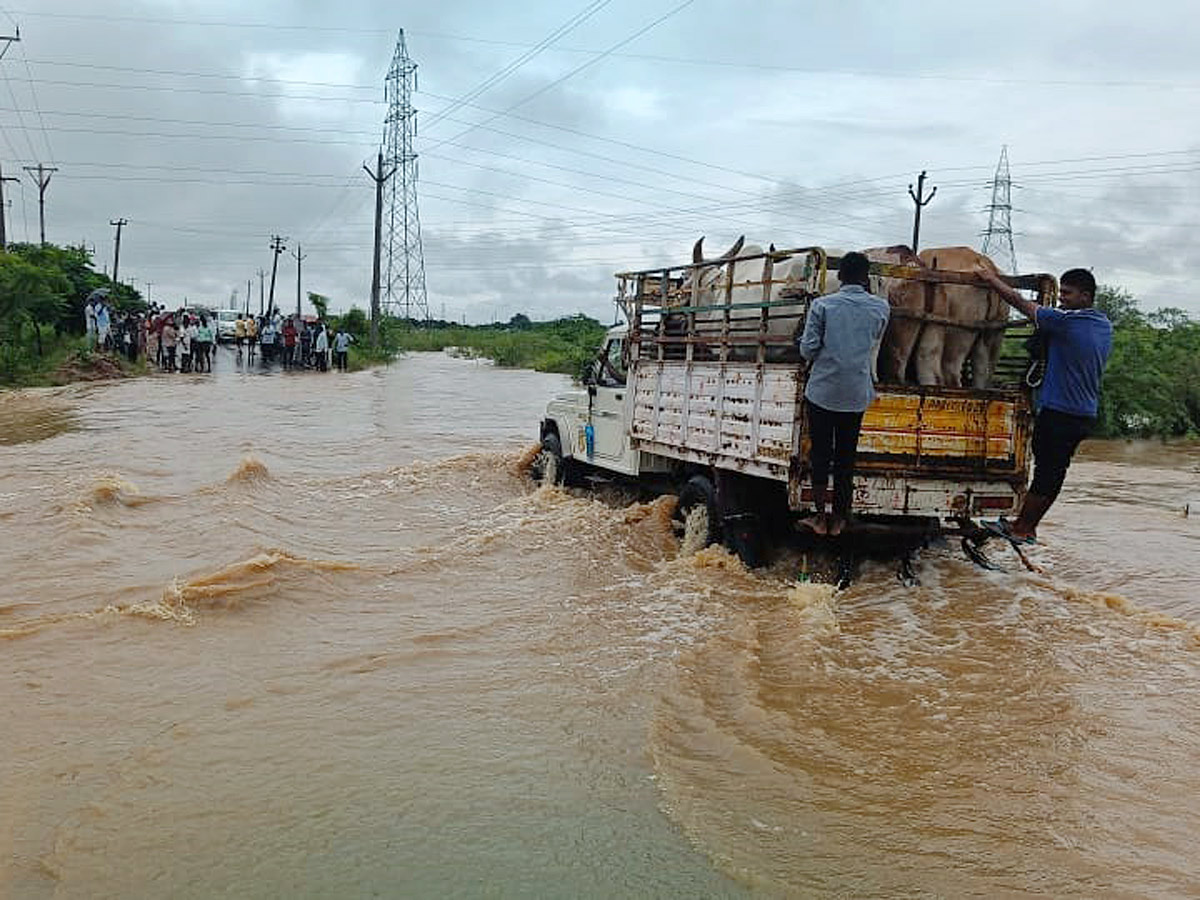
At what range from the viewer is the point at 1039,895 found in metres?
3.29

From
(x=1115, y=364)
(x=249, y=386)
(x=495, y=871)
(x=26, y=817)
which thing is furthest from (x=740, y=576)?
(x=249, y=386)

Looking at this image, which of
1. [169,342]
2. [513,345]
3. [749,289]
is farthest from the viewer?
[513,345]

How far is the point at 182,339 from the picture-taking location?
28406 millimetres

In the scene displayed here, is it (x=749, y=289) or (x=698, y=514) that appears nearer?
(x=749, y=289)

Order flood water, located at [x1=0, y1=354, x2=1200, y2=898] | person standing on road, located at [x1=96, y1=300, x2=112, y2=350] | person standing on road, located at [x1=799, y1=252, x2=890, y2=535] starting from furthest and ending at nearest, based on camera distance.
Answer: person standing on road, located at [x1=96, y1=300, x2=112, y2=350] → person standing on road, located at [x1=799, y1=252, x2=890, y2=535] → flood water, located at [x1=0, y1=354, x2=1200, y2=898]

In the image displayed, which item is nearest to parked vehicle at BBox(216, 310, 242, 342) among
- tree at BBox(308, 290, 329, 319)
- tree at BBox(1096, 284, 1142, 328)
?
tree at BBox(308, 290, 329, 319)

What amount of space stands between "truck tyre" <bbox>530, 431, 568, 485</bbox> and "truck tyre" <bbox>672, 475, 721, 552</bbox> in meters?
2.89

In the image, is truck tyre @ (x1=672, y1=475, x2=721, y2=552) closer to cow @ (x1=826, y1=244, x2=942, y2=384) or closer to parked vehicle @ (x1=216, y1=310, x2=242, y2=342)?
cow @ (x1=826, y1=244, x2=942, y2=384)

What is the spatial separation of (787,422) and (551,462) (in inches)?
191

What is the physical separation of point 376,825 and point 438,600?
10.6 ft

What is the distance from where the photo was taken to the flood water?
11.3ft

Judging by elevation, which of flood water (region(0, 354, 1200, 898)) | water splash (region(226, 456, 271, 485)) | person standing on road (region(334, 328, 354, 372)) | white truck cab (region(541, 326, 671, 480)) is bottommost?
flood water (region(0, 354, 1200, 898))

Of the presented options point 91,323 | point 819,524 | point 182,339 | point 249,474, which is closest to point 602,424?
point 819,524

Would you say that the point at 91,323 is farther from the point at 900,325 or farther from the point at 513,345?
the point at 513,345
